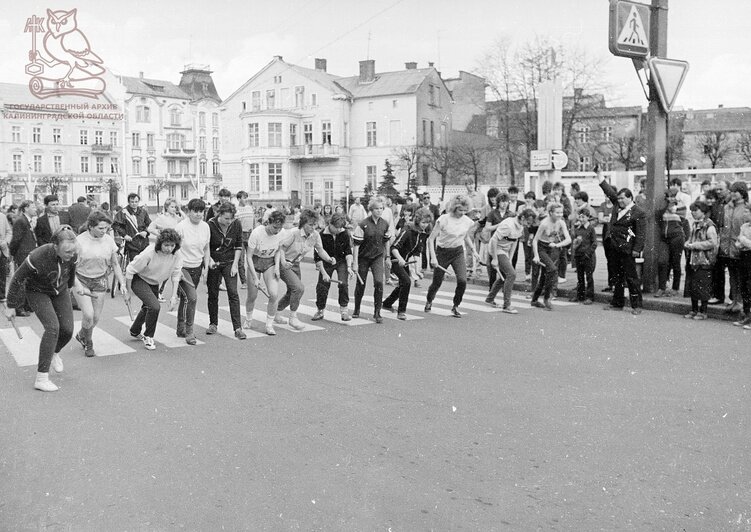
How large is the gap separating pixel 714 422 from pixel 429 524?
119 inches

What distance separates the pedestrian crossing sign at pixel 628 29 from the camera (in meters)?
12.3

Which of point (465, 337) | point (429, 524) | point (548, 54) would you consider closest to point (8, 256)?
point (465, 337)

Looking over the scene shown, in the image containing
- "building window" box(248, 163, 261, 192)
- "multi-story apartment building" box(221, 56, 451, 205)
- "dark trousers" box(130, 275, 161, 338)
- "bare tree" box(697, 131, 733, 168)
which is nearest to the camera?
"dark trousers" box(130, 275, 161, 338)

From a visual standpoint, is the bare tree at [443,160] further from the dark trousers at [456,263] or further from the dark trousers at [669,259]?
the dark trousers at [456,263]

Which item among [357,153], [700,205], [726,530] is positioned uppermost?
[357,153]

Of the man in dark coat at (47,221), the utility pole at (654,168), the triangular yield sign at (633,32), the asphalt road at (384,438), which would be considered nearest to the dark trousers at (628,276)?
the utility pole at (654,168)

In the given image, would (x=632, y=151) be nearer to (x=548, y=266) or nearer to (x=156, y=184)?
(x=548, y=266)

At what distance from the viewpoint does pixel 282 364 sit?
834cm

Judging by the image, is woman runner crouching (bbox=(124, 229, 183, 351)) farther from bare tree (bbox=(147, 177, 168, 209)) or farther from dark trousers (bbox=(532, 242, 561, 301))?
bare tree (bbox=(147, 177, 168, 209))

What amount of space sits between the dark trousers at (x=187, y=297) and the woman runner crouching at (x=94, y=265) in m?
0.94

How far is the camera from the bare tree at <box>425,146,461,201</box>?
55.8 m

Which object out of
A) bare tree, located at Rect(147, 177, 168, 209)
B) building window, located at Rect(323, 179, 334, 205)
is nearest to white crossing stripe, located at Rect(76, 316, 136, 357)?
building window, located at Rect(323, 179, 334, 205)

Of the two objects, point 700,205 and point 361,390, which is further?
point 700,205

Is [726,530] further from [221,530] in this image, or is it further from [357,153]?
[357,153]
